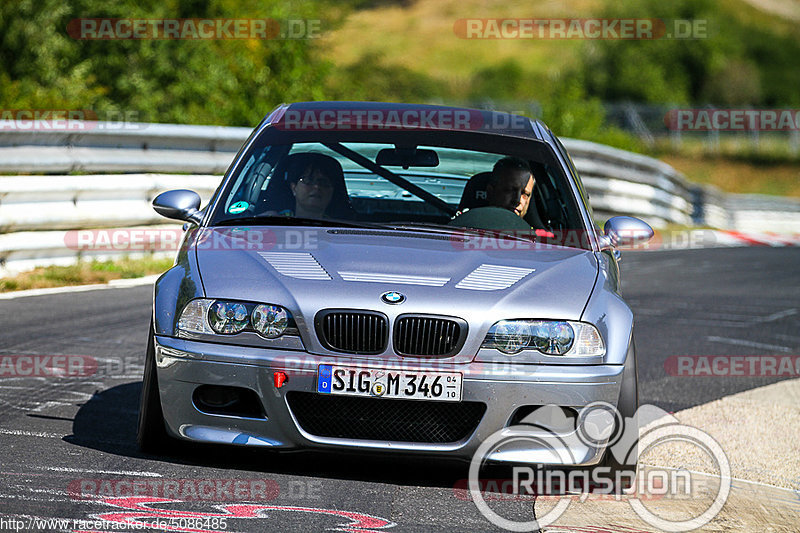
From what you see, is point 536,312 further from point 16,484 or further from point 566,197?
point 16,484

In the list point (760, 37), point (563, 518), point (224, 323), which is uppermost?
point (760, 37)

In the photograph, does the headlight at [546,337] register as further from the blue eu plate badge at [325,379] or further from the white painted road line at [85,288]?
the white painted road line at [85,288]

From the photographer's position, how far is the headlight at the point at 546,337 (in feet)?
15.5

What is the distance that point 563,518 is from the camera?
448 centimetres

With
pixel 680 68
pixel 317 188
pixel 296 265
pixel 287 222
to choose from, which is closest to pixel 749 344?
pixel 317 188

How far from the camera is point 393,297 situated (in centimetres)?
471

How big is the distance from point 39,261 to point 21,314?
1.96m

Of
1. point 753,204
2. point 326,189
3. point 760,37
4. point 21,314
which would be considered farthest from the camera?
point 760,37

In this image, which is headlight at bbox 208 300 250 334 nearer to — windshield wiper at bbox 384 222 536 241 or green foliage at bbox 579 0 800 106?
windshield wiper at bbox 384 222 536 241

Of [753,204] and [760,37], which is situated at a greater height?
[760,37]

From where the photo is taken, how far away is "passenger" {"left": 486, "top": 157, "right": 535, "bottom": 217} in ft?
20.1

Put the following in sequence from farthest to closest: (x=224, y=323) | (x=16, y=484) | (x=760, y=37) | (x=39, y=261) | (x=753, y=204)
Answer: (x=760, y=37)
(x=753, y=204)
(x=39, y=261)
(x=224, y=323)
(x=16, y=484)

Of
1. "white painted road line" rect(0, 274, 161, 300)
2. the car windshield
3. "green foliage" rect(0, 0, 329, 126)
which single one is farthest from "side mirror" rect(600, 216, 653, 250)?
"green foliage" rect(0, 0, 329, 126)

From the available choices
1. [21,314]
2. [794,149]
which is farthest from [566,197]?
[794,149]
